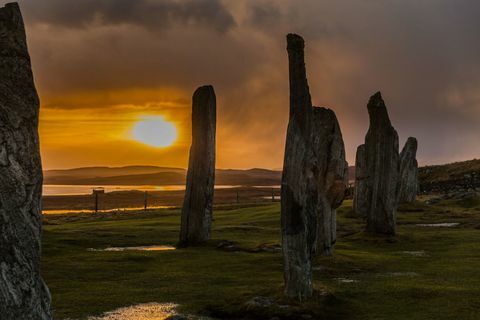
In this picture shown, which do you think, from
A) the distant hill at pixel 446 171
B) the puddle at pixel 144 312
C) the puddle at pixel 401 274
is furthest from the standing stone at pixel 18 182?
the distant hill at pixel 446 171

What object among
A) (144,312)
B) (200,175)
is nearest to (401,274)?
(144,312)

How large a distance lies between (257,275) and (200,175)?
1008cm

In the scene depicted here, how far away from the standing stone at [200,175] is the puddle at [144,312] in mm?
13353

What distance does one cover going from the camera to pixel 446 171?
107m

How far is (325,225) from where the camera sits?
2633 centimetres

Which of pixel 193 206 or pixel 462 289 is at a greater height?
pixel 193 206

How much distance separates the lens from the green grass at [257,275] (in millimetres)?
16969

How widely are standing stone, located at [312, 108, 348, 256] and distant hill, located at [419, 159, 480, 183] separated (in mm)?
73891

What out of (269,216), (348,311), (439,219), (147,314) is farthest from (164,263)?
(439,219)

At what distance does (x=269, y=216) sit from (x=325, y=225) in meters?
22.6

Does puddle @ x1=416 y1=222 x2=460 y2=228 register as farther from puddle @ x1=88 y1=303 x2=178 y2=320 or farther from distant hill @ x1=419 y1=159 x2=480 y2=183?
distant hill @ x1=419 y1=159 x2=480 y2=183

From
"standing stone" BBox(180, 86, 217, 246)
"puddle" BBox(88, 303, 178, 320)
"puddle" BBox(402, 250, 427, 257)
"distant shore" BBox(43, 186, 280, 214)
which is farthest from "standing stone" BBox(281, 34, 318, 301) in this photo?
"distant shore" BBox(43, 186, 280, 214)

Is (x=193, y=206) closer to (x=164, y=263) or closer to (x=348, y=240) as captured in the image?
(x=164, y=263)

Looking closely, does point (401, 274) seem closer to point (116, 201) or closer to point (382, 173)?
point (382, 173)
